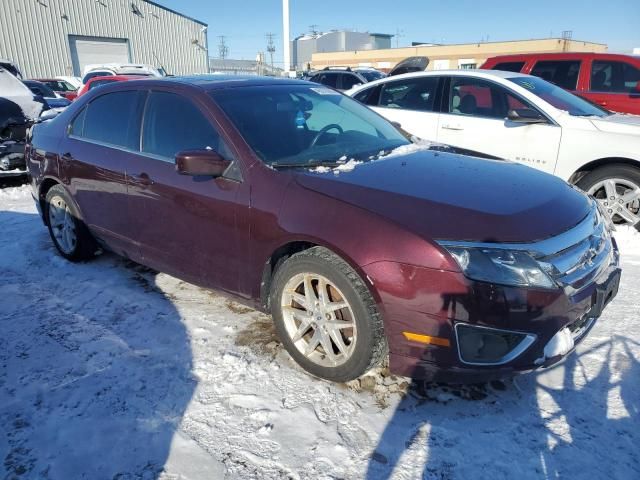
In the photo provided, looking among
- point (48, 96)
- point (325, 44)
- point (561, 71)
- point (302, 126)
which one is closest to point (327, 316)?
point (302, 126)

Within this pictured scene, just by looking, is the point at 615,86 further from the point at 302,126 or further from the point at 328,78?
the point at 328,78

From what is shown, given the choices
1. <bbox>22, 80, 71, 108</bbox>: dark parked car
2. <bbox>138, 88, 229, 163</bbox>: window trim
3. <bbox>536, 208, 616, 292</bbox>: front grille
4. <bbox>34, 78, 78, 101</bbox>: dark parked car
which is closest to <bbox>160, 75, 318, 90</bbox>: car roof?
<bbox>138, 88, 229, 163</bbox>: window trim

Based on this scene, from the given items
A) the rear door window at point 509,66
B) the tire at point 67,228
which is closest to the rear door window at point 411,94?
the rear door window at point 509,66

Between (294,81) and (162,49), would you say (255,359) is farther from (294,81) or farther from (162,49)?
(162,49)

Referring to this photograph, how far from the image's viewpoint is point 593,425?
2385 mm

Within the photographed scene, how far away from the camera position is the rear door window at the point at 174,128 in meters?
3.13

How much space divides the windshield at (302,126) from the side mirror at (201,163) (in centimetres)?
23

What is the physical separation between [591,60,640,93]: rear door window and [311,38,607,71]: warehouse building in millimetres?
33062

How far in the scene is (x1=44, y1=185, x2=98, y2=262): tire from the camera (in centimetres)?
426

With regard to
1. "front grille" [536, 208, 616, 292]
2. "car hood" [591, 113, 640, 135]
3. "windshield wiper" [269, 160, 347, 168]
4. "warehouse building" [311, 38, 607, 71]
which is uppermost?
"warehouse building" [311, 38, 607, 71]

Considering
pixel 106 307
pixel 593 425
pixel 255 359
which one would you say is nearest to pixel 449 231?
pixel 593 425

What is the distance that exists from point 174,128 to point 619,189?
4558 mm

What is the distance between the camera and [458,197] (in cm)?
252

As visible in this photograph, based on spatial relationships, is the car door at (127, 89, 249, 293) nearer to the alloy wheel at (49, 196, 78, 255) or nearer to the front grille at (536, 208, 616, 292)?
the alloy wheel at (49, 196, 78, 255)
